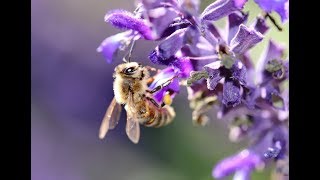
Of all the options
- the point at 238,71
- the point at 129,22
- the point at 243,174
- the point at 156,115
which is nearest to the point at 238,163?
the point at 243,174

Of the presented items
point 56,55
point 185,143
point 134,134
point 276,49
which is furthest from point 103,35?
point 276,49

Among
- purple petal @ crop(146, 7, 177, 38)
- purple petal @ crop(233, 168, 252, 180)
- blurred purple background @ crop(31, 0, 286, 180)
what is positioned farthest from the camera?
blurred purple background @ crop(31, 0, 286, 180)

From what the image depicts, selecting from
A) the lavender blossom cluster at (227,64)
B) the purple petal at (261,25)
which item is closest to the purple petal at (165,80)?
the lavender blossom cluster at (227,64)

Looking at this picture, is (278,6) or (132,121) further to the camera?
(132,121)

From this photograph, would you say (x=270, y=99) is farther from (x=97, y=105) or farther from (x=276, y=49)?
(x=97, y=105)

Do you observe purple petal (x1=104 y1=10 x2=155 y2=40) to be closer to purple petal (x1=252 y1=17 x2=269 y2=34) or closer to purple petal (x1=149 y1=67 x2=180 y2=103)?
purple petal (x1=149 y1=67 x2=180 y2=103)

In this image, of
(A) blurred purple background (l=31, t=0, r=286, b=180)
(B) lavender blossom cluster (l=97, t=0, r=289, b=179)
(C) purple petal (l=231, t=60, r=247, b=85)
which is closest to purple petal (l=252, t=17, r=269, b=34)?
(B) lavender blossom cluster (l=97, t=0, r=289, b=179)

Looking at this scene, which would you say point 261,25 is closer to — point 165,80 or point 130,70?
point 165,80
